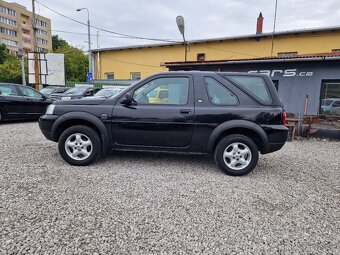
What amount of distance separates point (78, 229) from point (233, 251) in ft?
5.24

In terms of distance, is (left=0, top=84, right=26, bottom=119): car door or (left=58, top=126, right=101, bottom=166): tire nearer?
(left=58, top=126, right=101, bottom=166): tire

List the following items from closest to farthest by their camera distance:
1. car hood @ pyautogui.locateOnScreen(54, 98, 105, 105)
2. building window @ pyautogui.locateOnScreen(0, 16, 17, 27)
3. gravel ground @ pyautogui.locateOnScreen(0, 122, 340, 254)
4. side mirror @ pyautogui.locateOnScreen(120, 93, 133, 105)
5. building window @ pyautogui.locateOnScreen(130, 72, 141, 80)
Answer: gravel ground @ pyautogui.locateOnScreen(0, 122, 340, 254)
side mirror @ pyautogui.locateOnScreen(120, 93, 133, 105)
car hood @ pyautogui.locateOnScreen(54, 98, 105, 105)
building window @ pyautogui.locateOnScreen(130, 72, 141, 80)
building window @ pyautogui.locateOnScreen(0, 16, 17, 27)

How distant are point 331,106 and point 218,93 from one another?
A: 21.7 ft

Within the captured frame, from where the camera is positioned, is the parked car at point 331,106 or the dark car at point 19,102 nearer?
the parked car at point 331,106

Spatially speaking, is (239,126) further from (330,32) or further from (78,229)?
(330,32)

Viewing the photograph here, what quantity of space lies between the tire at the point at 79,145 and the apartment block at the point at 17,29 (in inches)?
2486

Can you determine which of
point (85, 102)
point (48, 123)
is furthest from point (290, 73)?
point (48, 123)

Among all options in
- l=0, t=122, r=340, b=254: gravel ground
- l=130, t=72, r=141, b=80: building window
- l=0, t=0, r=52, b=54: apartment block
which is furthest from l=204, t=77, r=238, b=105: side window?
l=0, t=0, r=52, b=54: apartment block

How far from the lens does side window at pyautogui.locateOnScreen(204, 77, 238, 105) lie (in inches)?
173

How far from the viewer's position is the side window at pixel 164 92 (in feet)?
14.7

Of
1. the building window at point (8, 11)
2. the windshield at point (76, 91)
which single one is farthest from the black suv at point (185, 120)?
the building window at point (8, 11)

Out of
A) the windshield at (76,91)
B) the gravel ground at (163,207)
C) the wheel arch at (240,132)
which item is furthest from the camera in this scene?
the windshield at (76,91)

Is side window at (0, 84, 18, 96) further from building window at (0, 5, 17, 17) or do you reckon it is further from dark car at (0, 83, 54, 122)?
building window at (0, 5, 17, 17)

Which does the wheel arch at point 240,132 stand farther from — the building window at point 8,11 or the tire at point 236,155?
the building window at point 8,11
